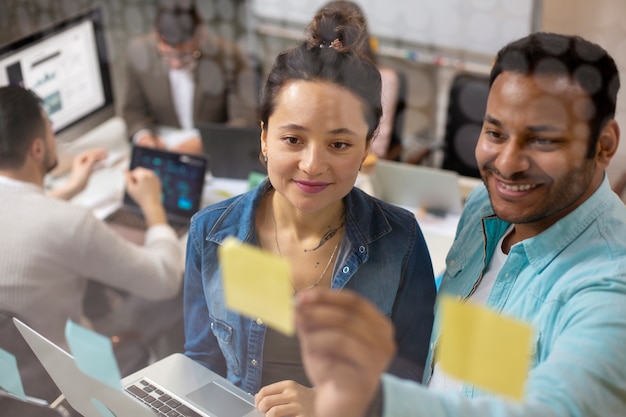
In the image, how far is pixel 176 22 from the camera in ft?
5.74

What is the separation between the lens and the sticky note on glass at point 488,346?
18.7 inches

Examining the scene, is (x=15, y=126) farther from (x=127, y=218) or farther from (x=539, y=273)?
(x=539, y=273)

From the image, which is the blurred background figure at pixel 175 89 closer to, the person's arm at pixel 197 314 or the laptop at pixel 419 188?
the laptop at pixel 419 188

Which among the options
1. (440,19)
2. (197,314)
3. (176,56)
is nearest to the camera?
(197,314)

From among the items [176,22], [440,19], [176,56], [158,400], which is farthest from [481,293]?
[440,19]

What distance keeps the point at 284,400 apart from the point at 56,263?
371 millimetres

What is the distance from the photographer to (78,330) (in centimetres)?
74

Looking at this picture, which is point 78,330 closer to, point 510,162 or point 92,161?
point 510,162

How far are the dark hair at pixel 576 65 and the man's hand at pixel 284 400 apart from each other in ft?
0.94

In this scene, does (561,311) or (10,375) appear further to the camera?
(10,375)

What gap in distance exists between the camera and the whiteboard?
2.00 meters

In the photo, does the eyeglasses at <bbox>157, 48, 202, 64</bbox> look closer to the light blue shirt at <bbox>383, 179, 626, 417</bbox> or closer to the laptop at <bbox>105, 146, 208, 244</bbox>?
the laptop at <bbox>105, 146, 208, 244</bbox>

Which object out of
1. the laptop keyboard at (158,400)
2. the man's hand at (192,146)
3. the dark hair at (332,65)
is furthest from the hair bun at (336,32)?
the man's hand at (192,146)

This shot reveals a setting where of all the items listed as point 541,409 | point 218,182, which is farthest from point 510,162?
point 218,182
